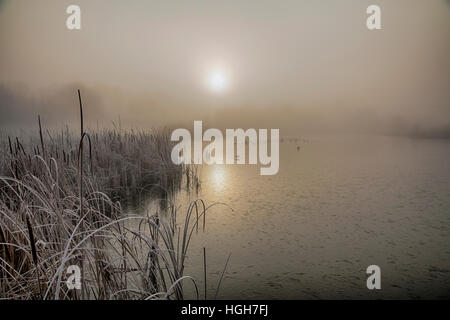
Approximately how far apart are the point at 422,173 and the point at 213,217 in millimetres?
3951

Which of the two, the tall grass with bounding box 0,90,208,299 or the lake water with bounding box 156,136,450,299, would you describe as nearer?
the tall grass with bounding box 0,90,208,299

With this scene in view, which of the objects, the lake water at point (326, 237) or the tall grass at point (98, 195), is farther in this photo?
the lake water at point (326, 237)

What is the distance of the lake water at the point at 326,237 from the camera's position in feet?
6.73

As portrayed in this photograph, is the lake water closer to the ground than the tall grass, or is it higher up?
closer to the ground

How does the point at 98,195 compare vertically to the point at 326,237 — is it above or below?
above

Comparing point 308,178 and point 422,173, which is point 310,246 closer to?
point 308,178

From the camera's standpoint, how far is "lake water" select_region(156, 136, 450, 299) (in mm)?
2051

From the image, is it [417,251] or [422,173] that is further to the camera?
[422,173]

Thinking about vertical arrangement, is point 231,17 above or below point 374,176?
above

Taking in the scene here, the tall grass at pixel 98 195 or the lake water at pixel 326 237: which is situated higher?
the tall grass at pixel 98 195

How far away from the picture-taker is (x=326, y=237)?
9.16 feet

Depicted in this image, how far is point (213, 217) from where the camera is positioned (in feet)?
10.5
